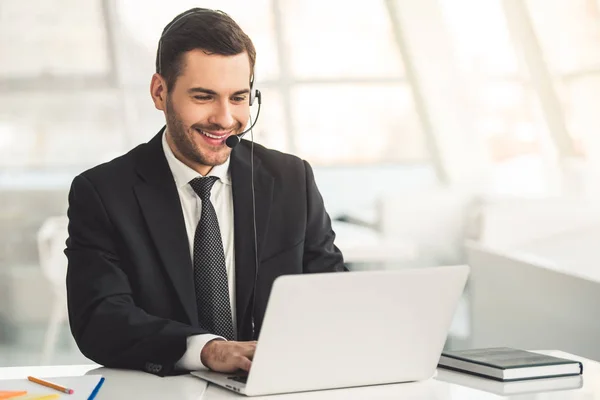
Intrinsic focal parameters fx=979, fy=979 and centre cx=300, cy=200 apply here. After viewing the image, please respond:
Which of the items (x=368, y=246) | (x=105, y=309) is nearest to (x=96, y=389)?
(x=105, y=309)

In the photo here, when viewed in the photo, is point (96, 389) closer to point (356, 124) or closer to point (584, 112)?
point (356, 124)

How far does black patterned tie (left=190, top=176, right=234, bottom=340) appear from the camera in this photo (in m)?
2.09

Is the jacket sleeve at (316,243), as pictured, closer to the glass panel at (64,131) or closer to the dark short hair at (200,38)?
the dark short hair at (200,38)

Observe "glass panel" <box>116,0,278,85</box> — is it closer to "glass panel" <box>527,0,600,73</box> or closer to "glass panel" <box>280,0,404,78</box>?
"glass panel" <box>280,0,404,78</box>

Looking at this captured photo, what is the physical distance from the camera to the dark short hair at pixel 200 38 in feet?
7.09

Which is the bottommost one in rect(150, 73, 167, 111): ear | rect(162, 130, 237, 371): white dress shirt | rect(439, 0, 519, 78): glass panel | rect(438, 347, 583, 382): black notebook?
rect(438, 347, 583, 382): black notebook

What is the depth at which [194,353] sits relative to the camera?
5.81ft

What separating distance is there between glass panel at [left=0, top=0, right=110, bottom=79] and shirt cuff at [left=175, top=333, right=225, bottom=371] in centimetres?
346

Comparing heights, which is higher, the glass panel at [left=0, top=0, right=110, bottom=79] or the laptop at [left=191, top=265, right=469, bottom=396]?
the glass panel at [left=0, top=0, right=110, bottom=79]

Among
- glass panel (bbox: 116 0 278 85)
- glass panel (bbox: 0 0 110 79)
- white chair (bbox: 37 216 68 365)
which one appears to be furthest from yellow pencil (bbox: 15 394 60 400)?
glass panel (bbox: 0 0 110 79)

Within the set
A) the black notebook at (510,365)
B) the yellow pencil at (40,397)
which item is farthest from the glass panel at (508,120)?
the yellow pencil at (40,397)

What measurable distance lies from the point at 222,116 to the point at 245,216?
0.75 feet

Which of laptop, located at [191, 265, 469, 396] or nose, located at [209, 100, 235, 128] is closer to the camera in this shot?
laptop, located at [191, 265, 469, 396]

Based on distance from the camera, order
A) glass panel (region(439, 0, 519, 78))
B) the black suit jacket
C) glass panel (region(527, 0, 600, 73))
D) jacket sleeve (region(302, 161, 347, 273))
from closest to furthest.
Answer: the black suit jacket
jacket sleeve (region(302, 161, 347, 273))
glass panel (region(439, 0, 519, 78))
glass panel (region(527, 0, 600, 73))
